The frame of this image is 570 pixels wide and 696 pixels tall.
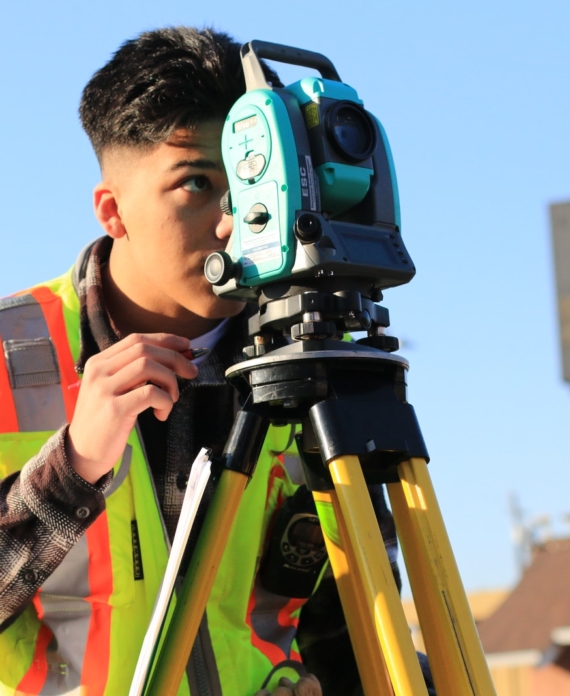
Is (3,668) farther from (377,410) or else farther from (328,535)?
(377,410)

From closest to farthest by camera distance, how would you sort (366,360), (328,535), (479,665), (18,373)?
(479,665) < (366,360) < (328,535) < (18,373)

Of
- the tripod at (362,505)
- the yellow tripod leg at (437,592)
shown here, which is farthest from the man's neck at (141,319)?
the yellow tripod leg at (437,592)

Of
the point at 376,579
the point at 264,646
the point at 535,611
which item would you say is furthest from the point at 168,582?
the point at 535,611

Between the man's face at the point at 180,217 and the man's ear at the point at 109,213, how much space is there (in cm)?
7

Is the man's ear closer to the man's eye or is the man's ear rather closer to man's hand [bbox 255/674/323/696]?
the man's eye

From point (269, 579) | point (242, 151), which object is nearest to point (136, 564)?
point (269, 579)

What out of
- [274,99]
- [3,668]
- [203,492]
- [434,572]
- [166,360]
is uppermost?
[274,99]

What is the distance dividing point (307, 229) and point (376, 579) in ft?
1.92

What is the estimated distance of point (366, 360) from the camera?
1878 millimetres

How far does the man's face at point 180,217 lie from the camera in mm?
2459

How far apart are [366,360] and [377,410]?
0.30 ft

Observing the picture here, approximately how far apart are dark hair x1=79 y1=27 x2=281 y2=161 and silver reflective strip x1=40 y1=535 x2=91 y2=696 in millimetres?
989

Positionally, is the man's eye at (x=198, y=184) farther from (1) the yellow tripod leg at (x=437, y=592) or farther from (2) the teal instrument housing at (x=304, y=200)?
(1) the yellow tripod leg at (x=437, y=592)

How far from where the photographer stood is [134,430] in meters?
2.46
